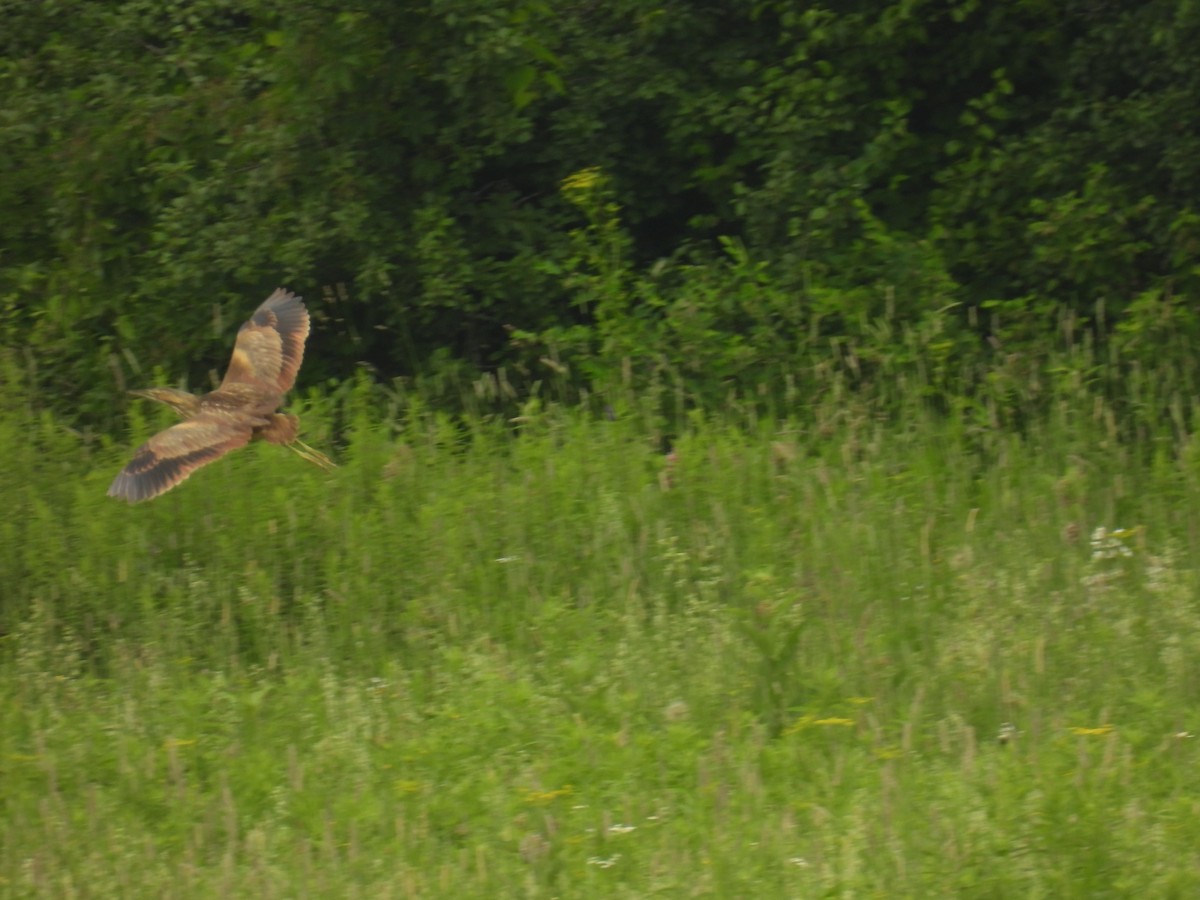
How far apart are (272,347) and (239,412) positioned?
0.58 m

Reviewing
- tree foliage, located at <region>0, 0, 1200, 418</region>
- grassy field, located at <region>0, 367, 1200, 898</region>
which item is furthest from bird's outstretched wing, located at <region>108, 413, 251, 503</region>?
tree foliage, located at <region>0, 0, 1200, 418</region>

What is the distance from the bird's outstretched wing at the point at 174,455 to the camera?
5.50 metres

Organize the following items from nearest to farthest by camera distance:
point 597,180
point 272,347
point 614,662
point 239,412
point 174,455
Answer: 1. point 614,662
2. point 174,455
3. point 239,412
4. point 272,347
5. point 597,180

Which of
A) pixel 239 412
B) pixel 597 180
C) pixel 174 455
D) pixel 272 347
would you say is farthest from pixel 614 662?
pixel 597 180

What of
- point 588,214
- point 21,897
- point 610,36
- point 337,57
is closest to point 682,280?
point 588,214

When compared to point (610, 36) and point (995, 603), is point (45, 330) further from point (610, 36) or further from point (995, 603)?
point (995, 603)

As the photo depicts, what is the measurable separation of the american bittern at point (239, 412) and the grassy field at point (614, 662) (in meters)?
0.21

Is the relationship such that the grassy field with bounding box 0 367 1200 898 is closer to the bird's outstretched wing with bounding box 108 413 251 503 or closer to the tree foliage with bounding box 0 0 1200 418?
the bird's outstretched wing with bounding box 108 413 251 503

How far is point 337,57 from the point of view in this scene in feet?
23.4

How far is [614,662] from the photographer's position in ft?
15.6

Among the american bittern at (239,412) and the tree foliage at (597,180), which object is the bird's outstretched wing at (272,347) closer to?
the american bittern at (239,412)

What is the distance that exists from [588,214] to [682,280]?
0.70m

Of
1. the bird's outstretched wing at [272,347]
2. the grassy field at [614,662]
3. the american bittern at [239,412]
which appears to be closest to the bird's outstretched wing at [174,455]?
the american bittern at [239,412]

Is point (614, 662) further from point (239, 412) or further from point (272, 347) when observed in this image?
point (272, 347)
